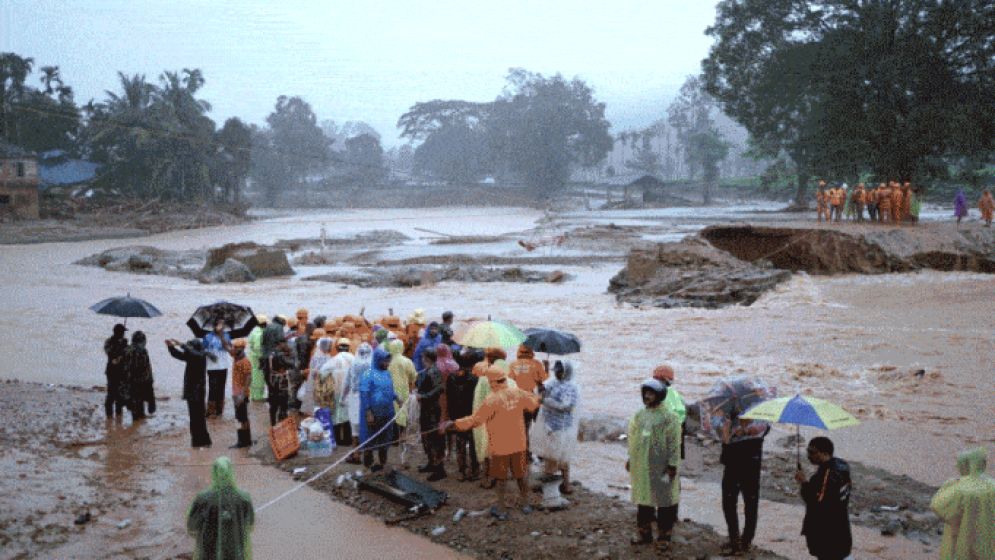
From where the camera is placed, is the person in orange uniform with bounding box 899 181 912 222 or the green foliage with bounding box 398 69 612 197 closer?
the person in orange uniform with bounding box 899 181 912 222

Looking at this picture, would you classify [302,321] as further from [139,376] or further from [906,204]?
[906,204]

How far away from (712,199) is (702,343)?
7500 centimetres

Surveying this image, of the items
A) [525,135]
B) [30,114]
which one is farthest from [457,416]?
[525,135]

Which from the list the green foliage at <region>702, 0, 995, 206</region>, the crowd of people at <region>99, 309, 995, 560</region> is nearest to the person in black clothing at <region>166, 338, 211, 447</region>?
the crowd of people at <region>99, 309, 995, 560</region>

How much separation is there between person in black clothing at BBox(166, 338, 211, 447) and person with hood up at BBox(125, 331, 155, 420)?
139cm

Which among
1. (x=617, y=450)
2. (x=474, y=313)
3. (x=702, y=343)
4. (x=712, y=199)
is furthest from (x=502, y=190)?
(x=617, y=450)

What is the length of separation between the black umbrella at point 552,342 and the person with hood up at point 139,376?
481 cm

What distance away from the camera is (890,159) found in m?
37.0

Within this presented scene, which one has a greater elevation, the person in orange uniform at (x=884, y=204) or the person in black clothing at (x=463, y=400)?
the person in orange uniform at (x=884, y=204)

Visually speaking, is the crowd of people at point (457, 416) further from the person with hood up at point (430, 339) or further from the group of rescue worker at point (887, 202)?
the group of rescue worker at point (887, 202)

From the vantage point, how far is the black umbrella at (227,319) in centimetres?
1006

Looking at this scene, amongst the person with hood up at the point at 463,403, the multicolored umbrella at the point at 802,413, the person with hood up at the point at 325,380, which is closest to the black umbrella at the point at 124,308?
the person with hood up at the point at 325,380

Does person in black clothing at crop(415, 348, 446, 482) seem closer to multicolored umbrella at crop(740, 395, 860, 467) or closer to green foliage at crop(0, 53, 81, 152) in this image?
multicolored umbrella at crop(740, 395, 860, 467)

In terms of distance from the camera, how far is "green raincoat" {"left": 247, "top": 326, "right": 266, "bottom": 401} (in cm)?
1081
